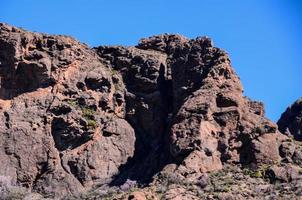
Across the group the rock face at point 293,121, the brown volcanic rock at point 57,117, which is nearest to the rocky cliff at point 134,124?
the brown volcanic rock at point 57,117

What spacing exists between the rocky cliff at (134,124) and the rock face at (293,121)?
10698mm

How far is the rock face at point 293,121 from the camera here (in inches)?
3949

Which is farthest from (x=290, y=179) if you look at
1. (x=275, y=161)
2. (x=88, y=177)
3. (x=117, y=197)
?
(x=88, y=177)

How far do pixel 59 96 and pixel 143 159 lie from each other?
36.5ft

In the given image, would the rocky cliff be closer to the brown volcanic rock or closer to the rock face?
the brown volcanic rock

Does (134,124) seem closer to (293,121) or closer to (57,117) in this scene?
(57,117)

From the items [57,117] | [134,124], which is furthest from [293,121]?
[57,117]

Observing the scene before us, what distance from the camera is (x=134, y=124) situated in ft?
304

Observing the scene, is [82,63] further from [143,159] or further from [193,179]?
[193,179]

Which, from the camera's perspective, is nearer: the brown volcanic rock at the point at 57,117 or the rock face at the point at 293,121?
the brown volcanic rock at the point at 57,117

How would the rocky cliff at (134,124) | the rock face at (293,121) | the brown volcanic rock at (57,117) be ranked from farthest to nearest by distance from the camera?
1. the rock face at (293,121)
2. the brown volcanic rock at (57,117)
3. the rocky cliff at (134,124)

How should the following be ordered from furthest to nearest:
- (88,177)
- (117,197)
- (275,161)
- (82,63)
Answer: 1. (82,63)
2. (88,177)
3. (275,161)
4. (117,197)

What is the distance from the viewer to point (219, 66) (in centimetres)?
8738

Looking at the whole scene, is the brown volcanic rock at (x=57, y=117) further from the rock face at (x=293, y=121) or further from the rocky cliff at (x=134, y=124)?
the rock face at (x=293, y=121)
